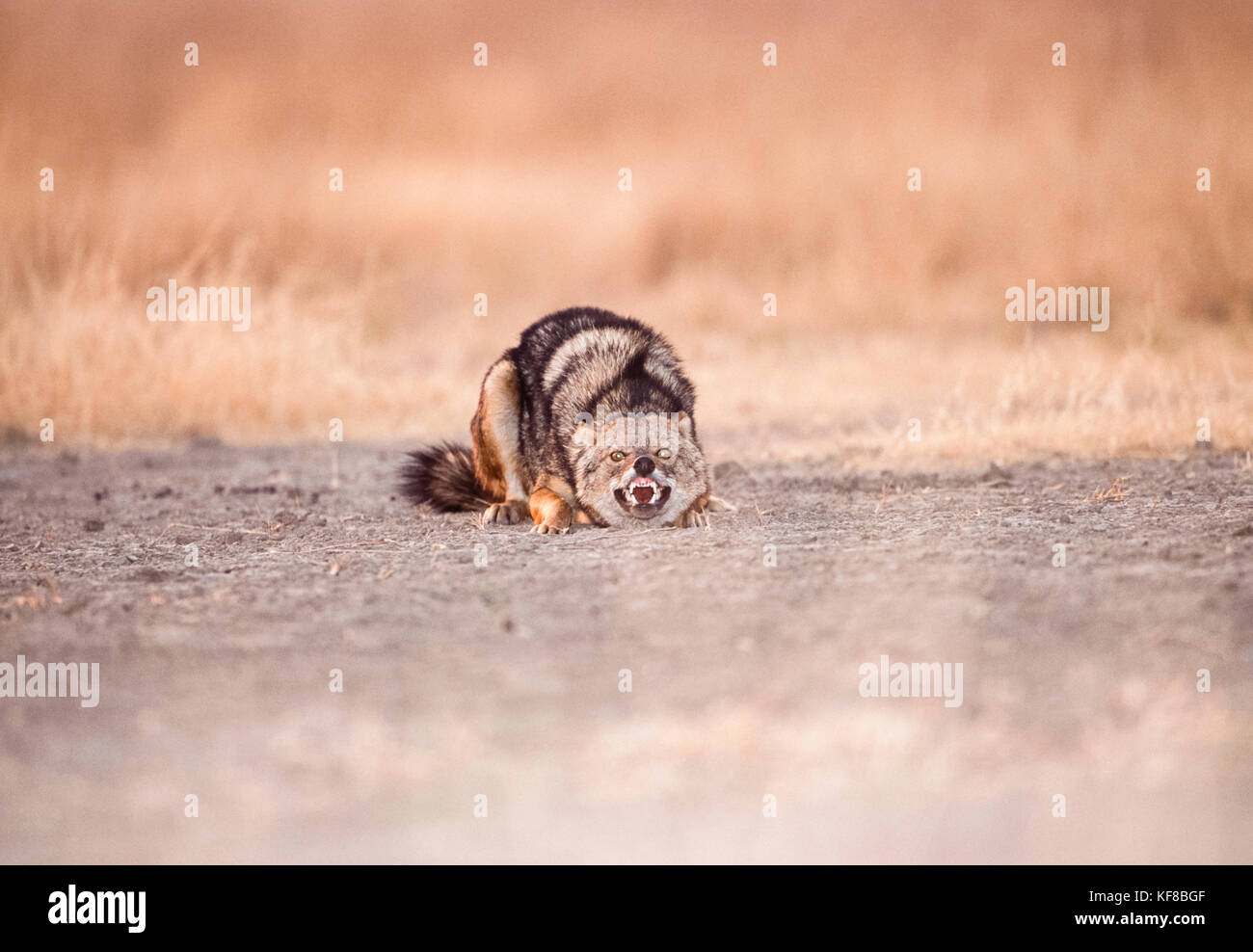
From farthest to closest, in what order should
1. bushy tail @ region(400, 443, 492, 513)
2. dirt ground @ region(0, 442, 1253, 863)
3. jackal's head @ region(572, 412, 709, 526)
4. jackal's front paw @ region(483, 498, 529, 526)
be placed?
bushy tail @ region(400, 443, 492, 513), jackal's front paw @ region(483, 498, 529, 526), jackal's head @ region(572, 412, 709, 526), dirt ground @ region(0, 442, 1253, 863)

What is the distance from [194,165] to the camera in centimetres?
1784

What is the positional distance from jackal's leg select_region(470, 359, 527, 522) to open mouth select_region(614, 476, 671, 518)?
1.00 metres

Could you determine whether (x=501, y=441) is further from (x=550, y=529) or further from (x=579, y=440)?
(x=550, y=529)

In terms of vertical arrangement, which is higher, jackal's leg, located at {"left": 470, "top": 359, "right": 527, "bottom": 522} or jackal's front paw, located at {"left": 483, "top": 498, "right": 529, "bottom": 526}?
jackal's leg, located at {"left": 470, "top": 359, "right": 527, "bottom": 522}

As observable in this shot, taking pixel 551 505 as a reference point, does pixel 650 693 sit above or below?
below

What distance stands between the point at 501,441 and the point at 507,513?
51cm

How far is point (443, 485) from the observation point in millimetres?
8977

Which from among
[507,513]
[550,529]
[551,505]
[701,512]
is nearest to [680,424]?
[701,512]

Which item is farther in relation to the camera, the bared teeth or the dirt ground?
the bared teeth

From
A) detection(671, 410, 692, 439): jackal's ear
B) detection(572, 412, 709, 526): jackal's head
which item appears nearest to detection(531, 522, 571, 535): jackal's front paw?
detection(572, 412, 709, 526): jackal's head

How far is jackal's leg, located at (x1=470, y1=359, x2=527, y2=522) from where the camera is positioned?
875cm

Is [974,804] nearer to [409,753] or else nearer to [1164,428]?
[409,753]

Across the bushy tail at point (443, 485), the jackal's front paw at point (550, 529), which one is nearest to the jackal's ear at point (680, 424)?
the jackal's front paw at point (550, 529)

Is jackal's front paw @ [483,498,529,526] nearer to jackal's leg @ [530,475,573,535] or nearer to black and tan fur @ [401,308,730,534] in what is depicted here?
black and tan fur @ [401,308,730,534]
